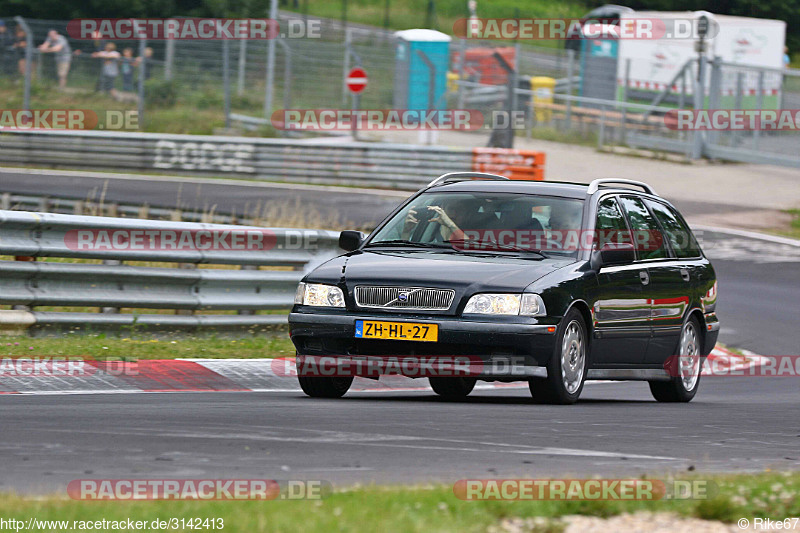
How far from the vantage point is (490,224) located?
965 cm

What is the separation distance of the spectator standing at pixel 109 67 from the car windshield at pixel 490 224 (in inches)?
875

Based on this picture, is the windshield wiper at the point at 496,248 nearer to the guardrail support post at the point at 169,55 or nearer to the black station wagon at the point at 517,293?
the black station wagon at the point at 517,293

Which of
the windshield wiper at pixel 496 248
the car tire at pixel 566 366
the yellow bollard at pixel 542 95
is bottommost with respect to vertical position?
the car tire at pixel 566 366

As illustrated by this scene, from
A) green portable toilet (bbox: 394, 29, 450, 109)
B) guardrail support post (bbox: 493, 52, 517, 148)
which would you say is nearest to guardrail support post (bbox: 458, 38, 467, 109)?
green portable toilet (bbox: 394, 29, 450, 109)

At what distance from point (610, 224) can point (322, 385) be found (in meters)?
2.51

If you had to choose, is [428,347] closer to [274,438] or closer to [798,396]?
[274,438]

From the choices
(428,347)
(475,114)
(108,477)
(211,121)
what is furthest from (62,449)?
(475,114)

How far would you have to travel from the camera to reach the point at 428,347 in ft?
28.4

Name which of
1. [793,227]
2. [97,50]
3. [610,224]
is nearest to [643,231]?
[610,224]

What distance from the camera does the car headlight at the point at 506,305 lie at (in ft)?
28.4

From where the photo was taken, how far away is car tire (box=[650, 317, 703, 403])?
10.7 meters

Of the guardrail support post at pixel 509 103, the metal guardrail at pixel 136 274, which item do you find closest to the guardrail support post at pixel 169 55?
the guardrail support post at pixel 509 103

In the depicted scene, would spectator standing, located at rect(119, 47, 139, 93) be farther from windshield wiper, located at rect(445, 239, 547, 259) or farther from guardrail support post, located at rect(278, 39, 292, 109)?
windshield wiper, located at rect(445, 239, 547, 259)

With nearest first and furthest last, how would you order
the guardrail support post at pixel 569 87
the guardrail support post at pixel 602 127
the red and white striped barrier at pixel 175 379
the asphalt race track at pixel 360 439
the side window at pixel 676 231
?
the asphalt race track at pixel 360 439 → the red and white striped barrier at pixel 175 379 → the side window at pixel 676 231 → the guardrail support post at pixel 602 127 → the guardrail support post at pixel 569 87
